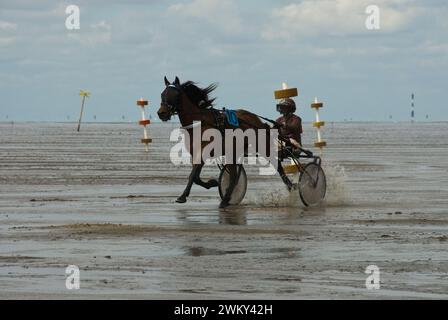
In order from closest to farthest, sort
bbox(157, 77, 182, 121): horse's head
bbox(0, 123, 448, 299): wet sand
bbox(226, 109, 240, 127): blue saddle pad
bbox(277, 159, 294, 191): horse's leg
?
bbox(0, 123, 448, 299): wet sand, bbox(157, 77, 182, 121): horse's head, bbox(226, 109, 240, 127): blue saddle pad, bbox(277, 159, 294, 191): horse's leg

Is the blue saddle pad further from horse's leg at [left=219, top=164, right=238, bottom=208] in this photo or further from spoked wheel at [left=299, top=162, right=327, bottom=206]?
spoked wheel at [left=299, top=162, right=327, bottom=206]

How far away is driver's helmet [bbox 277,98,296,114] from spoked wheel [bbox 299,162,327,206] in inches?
43.7

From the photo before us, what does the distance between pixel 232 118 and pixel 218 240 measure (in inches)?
213

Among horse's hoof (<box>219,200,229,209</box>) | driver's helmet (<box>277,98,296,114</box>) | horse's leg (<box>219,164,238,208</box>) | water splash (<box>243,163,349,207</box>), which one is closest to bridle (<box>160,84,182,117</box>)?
horse's leg (<box>219,164,238,208</box>)

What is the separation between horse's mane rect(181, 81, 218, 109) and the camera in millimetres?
21844

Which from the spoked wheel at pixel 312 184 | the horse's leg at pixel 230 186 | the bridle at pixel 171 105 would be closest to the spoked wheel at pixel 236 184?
the horse's leg at pixel 230 186

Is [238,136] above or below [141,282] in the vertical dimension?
above

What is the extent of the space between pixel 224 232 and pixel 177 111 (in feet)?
13.4

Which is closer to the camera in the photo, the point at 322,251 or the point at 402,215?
the point at 322,251

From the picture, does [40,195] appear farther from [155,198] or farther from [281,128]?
[281,128]

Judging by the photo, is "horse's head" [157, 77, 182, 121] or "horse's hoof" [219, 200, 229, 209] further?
"horse's hoof" [219, 200, 229, 209]

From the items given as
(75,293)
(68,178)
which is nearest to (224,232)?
(75,293)

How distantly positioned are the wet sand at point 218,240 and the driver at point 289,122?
3.46ft

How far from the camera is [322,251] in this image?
1558cm
